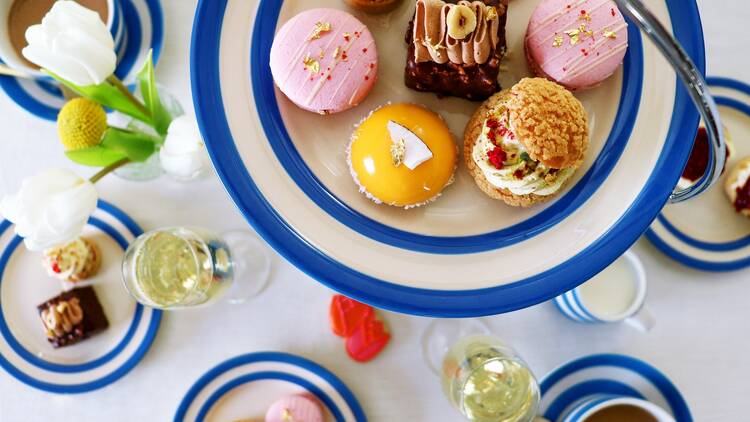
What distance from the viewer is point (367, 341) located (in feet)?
3.24

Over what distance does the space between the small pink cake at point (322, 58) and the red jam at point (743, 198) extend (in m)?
0.68

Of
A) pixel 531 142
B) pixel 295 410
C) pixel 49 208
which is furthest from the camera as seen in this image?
pixel 295 410

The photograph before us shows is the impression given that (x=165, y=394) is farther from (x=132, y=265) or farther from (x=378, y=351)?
(x=378, y=351)

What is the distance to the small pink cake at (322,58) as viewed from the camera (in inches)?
28.2

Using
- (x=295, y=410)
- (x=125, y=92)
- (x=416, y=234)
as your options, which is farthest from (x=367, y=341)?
(x=125, y=92)

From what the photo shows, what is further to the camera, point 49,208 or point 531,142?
point 49,208

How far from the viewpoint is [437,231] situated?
29.4 inches

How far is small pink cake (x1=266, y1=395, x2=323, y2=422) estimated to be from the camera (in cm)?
93

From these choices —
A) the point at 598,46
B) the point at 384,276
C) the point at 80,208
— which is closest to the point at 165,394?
the point at 80,208

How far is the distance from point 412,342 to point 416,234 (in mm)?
339

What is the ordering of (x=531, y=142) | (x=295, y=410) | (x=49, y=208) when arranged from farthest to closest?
(x=295, y=410)
(x=49, y=208)
(x=531, y=142)

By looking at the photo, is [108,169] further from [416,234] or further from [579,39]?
[579,39]

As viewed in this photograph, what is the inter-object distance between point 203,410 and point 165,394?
3.6 inches

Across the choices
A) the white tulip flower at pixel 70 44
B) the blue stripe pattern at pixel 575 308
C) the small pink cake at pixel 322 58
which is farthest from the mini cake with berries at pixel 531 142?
the white tulip flower at pixel 70 44
